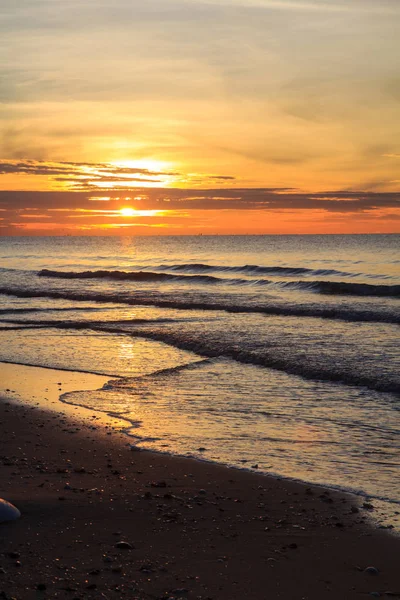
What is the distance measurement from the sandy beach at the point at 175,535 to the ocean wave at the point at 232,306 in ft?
54.4

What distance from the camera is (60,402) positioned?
11273mm

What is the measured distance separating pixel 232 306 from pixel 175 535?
919 inches

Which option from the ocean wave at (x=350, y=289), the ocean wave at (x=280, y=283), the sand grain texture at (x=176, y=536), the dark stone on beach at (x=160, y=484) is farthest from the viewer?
the ocean wave at (x=280, y=283)

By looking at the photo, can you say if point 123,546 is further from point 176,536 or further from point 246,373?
point 246,373

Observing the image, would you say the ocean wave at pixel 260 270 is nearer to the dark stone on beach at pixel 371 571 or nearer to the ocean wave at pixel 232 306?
the ocean wave at pixel 232 306

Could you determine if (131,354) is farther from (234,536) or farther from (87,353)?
(234,536)

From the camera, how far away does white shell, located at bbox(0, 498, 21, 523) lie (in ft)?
18.9

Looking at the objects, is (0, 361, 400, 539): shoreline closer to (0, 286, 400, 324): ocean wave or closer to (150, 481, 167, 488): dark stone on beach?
(150, 481, 167, 488): dark stone on beach

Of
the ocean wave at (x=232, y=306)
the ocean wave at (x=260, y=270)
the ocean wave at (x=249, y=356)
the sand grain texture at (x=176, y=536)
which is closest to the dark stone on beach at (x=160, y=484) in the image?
the sand grain texture at (x=176, y=536)

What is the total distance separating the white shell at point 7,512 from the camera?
5.77 meters

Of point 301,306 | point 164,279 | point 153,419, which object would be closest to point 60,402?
point 153,419

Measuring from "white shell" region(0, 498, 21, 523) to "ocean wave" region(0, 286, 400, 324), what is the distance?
18.4 meters

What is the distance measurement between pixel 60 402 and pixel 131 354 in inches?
209

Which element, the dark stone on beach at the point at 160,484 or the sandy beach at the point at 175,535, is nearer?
the sandy beach at the point at 175,535
